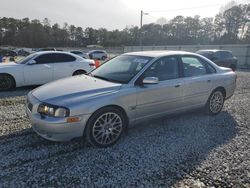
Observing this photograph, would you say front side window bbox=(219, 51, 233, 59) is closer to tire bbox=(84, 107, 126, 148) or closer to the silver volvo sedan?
the silver volvo sedan

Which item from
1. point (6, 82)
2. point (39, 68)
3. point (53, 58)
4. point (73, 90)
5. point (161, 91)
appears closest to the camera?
point (73, 90)

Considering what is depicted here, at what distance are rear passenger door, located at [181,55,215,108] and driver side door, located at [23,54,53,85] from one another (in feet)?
17.2

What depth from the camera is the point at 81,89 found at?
12.4ft

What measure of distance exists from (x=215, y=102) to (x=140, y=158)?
114 inches

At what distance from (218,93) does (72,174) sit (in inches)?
157

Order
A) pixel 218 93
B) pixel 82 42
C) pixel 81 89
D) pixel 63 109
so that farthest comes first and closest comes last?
1. pixel 82 42
2. pixel 218 93
3. pixel 81 89
4. pixel 63 109

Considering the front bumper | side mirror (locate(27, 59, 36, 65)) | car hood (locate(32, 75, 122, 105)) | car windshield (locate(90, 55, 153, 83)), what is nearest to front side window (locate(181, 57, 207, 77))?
car windshield (locate(90, 55, 153, 83))

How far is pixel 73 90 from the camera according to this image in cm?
375

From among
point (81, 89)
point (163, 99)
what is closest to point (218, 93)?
point (163, 99)

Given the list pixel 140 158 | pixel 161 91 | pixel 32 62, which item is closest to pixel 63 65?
pixel 32 62

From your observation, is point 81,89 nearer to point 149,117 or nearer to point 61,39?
point 149,117

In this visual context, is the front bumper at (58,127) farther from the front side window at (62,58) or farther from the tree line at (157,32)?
the tree line at (157,32)

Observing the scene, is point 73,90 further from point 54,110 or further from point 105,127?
point 105,127

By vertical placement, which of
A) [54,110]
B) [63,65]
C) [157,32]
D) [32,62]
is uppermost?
[157,32]
